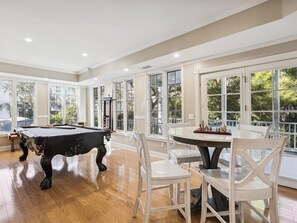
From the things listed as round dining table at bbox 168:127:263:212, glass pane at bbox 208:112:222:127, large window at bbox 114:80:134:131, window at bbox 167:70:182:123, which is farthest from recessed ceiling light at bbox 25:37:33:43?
glass pane at bbox 208:112:222:127

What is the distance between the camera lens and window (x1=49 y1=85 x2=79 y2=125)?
6.87 meters

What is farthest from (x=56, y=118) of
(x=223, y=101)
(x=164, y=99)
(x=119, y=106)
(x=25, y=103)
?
(x=223, y=101)

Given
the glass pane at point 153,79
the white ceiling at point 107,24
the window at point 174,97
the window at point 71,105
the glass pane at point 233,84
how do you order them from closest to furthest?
1. the white ceiling at point 107,24
2. the glass pane at point 233,84
3. the window at point 174,97
4. the glass pane at point 153,79
5. the window at point 71,105

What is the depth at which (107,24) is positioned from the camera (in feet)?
10.2

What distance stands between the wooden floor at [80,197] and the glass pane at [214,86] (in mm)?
1740

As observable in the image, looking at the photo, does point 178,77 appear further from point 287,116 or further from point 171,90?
point 287,116

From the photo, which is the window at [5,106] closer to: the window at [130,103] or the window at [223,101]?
the window at [130,103]

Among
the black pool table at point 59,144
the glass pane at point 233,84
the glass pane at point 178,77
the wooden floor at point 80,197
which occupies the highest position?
the glass pane at point 178,77

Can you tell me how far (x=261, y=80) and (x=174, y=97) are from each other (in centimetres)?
198

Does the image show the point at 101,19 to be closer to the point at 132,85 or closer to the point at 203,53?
the point at 203,53

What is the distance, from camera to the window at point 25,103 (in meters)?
6.09

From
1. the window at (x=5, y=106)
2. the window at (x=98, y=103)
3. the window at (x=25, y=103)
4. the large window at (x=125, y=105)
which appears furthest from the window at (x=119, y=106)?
the window at (x=5, y=106)

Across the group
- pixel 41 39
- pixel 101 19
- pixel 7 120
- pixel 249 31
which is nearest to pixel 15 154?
pixel 7 120

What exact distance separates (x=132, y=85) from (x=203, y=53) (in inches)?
109
